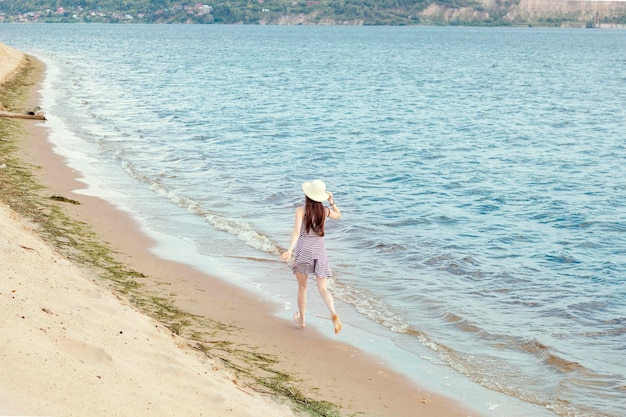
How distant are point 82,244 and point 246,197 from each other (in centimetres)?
665

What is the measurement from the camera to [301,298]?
962 centimetres

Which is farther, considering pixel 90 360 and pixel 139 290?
pixel 139 290

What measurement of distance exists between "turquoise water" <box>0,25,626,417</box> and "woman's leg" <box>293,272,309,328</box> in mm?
295

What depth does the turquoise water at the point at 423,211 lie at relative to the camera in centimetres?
950

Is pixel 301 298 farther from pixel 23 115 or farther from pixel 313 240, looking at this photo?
pixel 23 115

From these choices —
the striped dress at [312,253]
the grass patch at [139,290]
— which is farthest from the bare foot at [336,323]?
the grass patch at [139,290]

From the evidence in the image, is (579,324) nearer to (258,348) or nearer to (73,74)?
(258,348)

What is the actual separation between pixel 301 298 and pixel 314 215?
1149 millimetres

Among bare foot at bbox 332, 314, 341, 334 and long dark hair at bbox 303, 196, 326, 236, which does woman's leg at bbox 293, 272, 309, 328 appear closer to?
bare foot at bbox 332, 314, 341, 334

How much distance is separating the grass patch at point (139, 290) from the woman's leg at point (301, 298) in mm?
808

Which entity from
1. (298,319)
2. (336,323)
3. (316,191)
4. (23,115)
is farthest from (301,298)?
(23,115)

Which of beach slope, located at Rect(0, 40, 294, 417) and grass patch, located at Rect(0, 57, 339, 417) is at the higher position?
beach slope, located at Rect(0, 40, 294, 417)

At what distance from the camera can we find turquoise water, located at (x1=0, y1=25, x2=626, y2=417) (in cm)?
950

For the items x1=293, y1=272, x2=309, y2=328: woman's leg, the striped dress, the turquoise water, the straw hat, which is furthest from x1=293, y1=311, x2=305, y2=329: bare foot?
→ the straw hat
